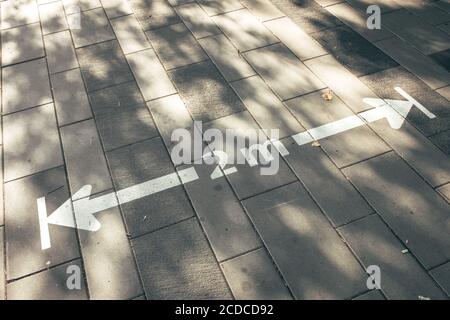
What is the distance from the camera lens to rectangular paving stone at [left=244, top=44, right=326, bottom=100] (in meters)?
5.63

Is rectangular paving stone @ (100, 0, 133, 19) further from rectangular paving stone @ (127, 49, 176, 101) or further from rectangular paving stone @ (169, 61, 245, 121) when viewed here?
rectangular paving stone @ (169, 61, 245, 121)

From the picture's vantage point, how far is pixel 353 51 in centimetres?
619

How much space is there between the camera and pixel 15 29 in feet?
24.2

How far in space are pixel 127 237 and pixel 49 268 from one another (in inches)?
33.1

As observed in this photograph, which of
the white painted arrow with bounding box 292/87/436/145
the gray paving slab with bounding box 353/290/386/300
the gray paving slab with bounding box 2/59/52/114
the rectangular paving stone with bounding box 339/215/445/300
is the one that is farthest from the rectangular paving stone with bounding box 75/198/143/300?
the gray paving slab with bounding box 2/59/52/114

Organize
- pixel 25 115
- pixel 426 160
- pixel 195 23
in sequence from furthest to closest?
pixel 195 23, pixel 25 115, pixel 426 160

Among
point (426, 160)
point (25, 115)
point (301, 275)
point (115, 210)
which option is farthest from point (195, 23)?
Result: point (301, 275)

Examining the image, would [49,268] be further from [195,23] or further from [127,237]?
[195,23]

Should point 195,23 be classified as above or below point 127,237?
above

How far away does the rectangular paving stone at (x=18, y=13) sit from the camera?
754 cm

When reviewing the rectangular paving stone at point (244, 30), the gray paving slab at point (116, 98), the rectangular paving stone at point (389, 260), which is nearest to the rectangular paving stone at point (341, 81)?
the rectangular paving stone at point (244, 30)

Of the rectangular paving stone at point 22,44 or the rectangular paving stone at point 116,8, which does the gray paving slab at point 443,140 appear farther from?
the rectangular paving stone at point 22,44

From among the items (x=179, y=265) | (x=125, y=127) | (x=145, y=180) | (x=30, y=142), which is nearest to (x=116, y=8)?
(x=125, y=127)

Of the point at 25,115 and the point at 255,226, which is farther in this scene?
the point at 25,115
